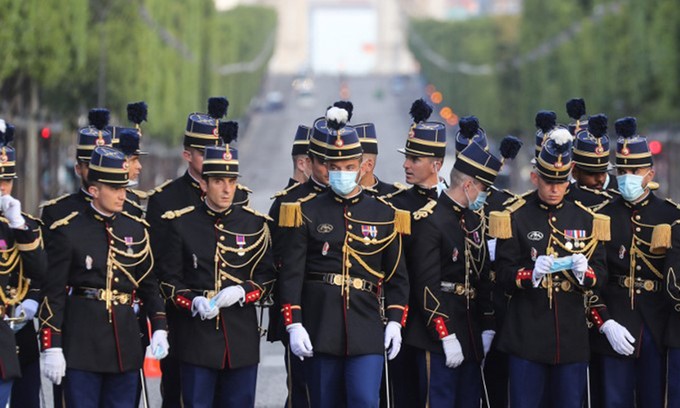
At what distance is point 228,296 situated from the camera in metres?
10.5

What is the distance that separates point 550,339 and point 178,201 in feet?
9.24

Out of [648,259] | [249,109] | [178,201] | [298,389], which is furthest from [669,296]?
[249,109]

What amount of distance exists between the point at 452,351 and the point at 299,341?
1.06m

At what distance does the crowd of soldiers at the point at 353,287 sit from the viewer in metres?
10.4

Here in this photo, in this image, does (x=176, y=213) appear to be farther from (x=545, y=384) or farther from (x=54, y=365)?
(x=545, y=384)

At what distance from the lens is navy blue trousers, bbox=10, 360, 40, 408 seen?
424 inches

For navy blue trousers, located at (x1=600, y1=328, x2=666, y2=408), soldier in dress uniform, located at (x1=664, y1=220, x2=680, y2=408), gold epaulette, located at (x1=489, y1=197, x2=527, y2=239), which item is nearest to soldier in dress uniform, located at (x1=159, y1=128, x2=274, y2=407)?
gold epaulette, located at (x1=489, y1=197, x2=527, y2=239)

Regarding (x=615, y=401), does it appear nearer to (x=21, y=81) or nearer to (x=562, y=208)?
(x=562, y=208)

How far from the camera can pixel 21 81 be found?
136 ft

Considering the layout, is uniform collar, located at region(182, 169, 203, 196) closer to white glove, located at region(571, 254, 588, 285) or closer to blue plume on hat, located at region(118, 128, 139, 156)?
blue plume on hat, located at region(118, 128, 139, 156)

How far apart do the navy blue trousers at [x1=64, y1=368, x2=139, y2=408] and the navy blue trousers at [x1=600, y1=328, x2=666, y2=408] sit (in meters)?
3.05

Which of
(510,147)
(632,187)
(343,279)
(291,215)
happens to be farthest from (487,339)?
(291,215)

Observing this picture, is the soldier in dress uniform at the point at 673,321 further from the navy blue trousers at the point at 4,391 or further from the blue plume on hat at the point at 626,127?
the navy blue trousers at the point at 4,391

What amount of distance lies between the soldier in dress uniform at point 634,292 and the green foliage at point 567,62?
35.8 metres
